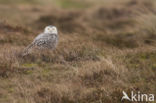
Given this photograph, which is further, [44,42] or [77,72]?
[44,42]

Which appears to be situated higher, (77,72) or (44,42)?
(44,42)

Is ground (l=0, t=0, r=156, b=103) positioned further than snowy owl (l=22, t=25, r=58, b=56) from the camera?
No

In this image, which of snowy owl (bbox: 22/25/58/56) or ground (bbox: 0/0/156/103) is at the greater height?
snowy owl (bbox: 22/25/58/56)

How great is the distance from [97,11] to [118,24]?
384 cm

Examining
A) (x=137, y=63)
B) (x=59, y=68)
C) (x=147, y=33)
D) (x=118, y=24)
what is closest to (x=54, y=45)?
(x=59, y=68)

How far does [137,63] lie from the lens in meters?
7.57

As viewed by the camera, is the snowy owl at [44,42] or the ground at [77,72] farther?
the snowy owl at [44,42]

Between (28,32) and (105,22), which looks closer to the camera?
(28,32)

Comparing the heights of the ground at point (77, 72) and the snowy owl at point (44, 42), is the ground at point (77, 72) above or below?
below

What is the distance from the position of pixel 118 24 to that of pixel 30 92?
604 inches

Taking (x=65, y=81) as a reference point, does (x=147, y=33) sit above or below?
above

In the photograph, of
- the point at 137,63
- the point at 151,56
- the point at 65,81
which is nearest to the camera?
the point at 65,81

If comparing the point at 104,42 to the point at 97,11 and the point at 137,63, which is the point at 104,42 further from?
the point at 97,11

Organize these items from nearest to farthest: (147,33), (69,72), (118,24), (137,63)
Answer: (69,72), (137,63), (147,33), (118,24)
